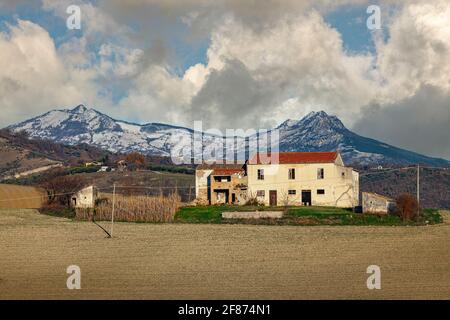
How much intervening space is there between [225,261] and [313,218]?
2327 centimetres

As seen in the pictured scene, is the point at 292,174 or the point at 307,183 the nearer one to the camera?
the point at 307,183

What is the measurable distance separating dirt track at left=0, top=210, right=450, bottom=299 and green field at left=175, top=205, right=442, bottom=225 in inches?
131

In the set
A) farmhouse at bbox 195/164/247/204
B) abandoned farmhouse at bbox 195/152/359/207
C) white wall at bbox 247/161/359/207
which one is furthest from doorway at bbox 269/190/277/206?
farmhouse at bbox 195/164/247/204

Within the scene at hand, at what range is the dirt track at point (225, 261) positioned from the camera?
23.8 metres

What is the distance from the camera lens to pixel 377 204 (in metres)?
57.1

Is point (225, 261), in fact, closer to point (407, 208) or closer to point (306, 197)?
point (407, 208)

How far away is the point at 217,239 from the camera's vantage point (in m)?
41.9

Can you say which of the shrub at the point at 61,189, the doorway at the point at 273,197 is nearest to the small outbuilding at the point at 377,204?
the doorway at the point at 273,197

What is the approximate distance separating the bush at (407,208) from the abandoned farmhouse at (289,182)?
11122mm

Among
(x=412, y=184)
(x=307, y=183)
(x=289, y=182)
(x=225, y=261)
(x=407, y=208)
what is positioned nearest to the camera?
(x=225, y=261)

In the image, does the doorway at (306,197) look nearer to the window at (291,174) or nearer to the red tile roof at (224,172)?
the window at (291,174)

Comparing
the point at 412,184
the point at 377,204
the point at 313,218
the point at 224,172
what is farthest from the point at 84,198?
the point at 412,184
